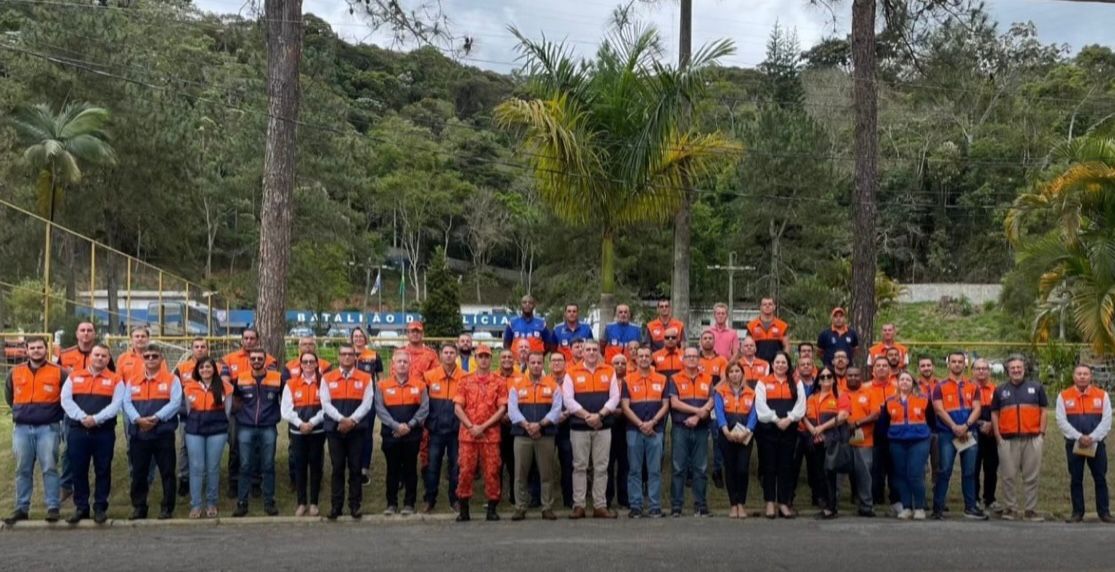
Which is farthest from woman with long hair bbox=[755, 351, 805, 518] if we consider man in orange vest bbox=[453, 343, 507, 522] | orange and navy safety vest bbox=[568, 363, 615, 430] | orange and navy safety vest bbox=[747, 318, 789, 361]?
man in orange vest bbox=[453, 343, 507, 522]

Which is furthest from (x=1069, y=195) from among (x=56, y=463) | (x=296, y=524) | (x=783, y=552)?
(x=56, y=463)

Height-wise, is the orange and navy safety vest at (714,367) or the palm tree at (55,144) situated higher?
the palm tree at (55,144)

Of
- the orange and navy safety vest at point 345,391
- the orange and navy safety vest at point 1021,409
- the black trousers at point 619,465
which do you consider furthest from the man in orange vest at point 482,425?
the orange and navy safety vest at point 1021,409

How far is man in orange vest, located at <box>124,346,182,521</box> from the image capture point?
10.8 metres

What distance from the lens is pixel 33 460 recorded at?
10.8m

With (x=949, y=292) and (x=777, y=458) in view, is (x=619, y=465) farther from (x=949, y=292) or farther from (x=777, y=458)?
(x=949, y=292)

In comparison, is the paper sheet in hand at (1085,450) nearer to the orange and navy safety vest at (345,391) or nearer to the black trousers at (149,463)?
the orange and navy safety vest at (345,391)

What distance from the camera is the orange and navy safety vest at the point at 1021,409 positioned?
38.8ft

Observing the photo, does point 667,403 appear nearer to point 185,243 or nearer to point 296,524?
point 296,524

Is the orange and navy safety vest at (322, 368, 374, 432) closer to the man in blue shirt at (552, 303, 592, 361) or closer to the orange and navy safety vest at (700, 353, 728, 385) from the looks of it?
the man in blue shirt at (552, 303, 592, 361)

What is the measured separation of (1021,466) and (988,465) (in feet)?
1.47

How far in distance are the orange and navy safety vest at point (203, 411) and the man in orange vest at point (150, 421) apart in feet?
0.48

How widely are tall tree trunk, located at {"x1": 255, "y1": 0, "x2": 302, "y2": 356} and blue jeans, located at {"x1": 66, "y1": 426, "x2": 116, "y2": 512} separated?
2.93 m

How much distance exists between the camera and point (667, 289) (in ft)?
133
